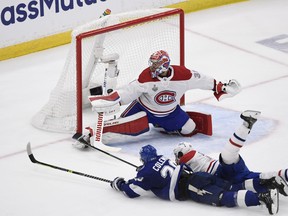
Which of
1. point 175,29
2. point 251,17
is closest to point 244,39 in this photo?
point 251,17

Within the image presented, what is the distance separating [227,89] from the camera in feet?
23.4

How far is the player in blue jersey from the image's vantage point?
5.98 metres

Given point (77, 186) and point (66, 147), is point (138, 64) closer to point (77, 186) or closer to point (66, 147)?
point (66, 147)

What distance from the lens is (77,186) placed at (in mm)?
6473

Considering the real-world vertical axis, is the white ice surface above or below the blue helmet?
below

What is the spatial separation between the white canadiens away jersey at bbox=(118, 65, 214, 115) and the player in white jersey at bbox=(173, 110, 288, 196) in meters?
0.74

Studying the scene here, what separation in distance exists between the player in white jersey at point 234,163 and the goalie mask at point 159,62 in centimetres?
76

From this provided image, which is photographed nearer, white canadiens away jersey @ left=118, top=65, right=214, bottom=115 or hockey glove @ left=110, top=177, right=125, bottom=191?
hockey glove @ left=110, top=177, right=125, bottom=191

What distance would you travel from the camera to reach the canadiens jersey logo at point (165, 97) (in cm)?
698

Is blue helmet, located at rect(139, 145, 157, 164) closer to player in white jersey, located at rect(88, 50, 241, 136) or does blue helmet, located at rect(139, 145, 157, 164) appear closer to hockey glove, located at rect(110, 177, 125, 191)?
hockey glove, located at rect(110, 177, 125, 191)

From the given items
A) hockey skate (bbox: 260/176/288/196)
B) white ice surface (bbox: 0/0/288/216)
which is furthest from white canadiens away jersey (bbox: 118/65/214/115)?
hockey skate (bbox: 260/176/288/196)

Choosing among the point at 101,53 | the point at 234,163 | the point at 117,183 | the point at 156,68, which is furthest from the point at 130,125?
the point at 234,163

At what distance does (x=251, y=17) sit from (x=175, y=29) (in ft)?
7.53

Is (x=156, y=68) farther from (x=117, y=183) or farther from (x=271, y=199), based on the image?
(x=271, y=199)
